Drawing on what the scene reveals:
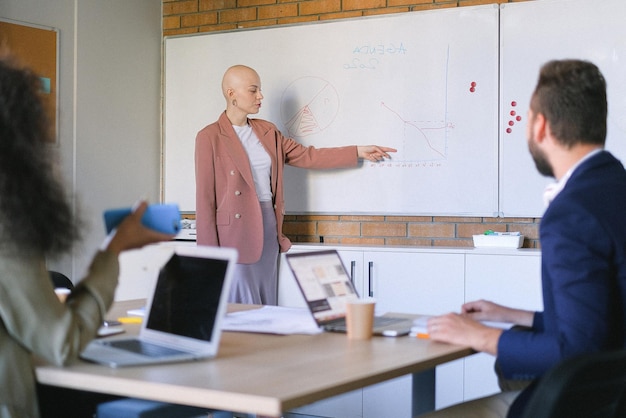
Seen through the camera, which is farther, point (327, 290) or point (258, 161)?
point (258, 161)

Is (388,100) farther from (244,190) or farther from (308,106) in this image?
(244,190)

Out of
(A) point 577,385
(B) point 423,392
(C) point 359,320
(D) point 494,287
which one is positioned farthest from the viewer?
(D) point 494,287

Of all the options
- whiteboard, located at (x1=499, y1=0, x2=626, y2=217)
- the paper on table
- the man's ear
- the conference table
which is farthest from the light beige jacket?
whiteboard, located at (x1=499, y1=0, x2=626, y2=217)

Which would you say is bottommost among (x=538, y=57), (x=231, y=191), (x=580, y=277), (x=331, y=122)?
(x=580, y=277)

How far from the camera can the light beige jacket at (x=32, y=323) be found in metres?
1.70

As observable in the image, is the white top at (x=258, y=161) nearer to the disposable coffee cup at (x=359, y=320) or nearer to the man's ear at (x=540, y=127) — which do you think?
the disposable coffee cup at (x=359, y=320)

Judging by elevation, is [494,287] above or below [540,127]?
below

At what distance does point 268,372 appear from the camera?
1.77 m

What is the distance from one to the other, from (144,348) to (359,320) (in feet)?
1.84

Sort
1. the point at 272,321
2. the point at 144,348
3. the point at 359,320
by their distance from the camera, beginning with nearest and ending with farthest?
1. the point at 144,348
2. the point at 359,320
3. the point at 272,321

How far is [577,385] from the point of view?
64.7 inches

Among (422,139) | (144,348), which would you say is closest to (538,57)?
(422,139)

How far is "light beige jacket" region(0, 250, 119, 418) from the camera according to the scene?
170 centimetres

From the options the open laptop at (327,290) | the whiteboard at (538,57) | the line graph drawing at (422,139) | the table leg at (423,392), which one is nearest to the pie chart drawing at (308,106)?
the line graph drawing at (422,139)
